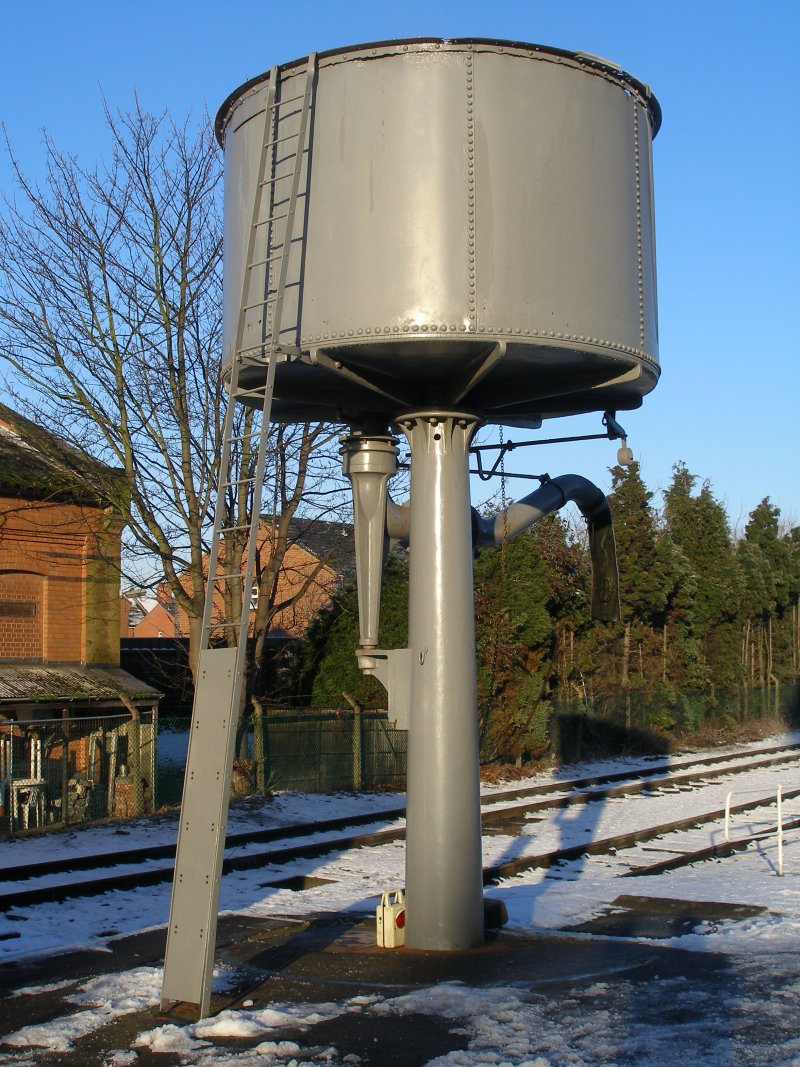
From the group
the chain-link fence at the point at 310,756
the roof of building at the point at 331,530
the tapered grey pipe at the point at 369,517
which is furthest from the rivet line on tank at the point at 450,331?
the roof of building at the point at 331,530

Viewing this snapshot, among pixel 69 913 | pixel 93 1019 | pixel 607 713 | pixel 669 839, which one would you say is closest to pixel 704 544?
pixel 607 713

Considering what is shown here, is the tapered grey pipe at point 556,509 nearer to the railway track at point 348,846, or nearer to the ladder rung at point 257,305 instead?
the ladder rung at point 257,305

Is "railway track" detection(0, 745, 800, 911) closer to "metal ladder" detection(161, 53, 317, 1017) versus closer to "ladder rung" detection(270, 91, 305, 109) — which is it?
"metal ladder" detection(161, 53, 317, 1017)

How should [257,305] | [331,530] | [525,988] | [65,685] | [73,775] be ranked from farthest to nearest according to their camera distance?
[331,530] < [65,685] < [73,775] < [257,305] < [525,988]

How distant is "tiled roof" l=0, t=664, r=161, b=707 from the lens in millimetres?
21031

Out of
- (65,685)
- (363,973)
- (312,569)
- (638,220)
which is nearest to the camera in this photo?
(363,973)

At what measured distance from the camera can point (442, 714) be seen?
29.5 feet

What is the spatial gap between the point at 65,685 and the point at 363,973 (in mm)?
15338

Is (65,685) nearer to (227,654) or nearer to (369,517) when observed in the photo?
(369,517)

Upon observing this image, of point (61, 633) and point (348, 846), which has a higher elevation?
point (61, 633)

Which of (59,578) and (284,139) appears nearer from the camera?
(284,139)

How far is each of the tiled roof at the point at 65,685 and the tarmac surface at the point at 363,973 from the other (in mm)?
11766

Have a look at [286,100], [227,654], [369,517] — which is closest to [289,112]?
[286,100]

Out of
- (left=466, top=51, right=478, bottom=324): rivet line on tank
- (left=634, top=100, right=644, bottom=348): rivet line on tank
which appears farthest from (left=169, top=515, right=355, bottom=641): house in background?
(left=466, top=51, right=478, bottom=324): rivet line on tank
